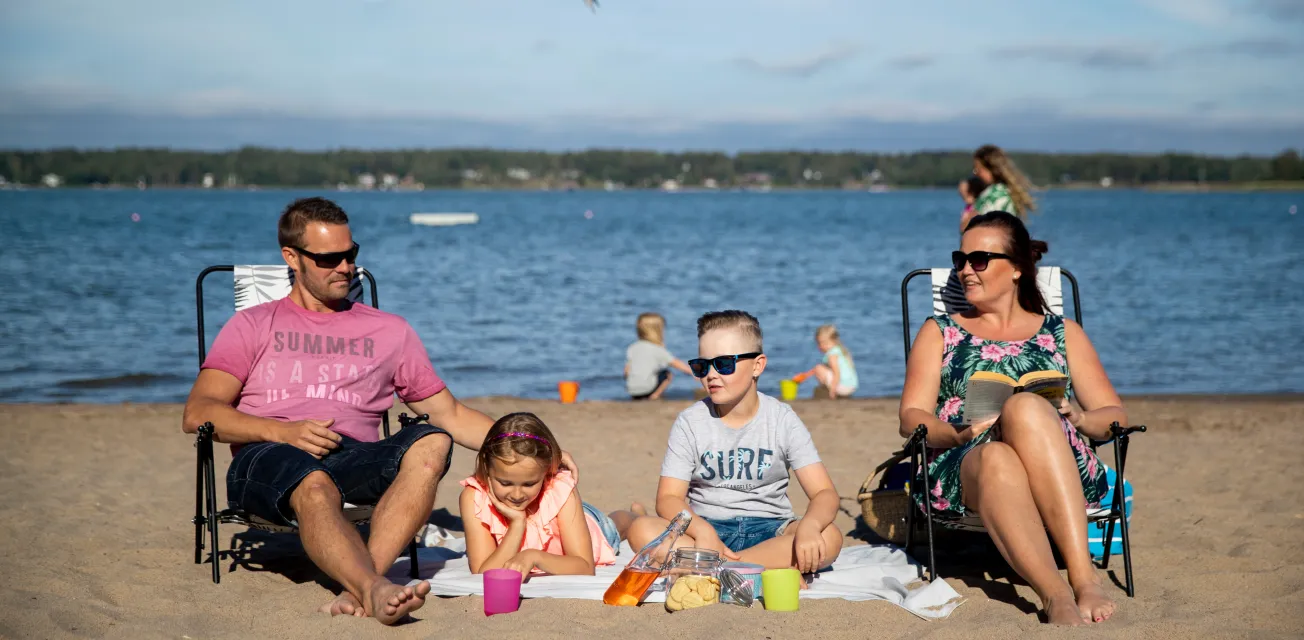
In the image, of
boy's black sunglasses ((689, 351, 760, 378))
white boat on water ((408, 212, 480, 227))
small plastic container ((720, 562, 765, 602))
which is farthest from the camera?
white boat on water ((408, 212, 480, 227))

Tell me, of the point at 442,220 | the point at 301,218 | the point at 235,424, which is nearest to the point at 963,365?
the point at 301,218

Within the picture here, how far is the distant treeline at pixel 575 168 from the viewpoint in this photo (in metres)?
99.0

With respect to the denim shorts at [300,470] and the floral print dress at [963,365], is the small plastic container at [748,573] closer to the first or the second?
the floral print dress at [963,365]

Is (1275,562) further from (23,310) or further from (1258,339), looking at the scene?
(23,310)

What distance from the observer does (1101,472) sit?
398 cm

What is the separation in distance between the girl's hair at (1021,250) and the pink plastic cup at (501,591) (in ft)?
6.73

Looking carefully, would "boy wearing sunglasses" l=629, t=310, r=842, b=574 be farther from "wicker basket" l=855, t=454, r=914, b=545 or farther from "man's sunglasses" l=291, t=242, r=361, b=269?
"man's sunglasses" l=291, t=242, r=361, b=269

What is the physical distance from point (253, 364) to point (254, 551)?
1022 mm

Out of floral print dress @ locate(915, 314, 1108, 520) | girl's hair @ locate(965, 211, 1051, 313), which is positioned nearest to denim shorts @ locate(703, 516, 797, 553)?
floral print dress @ locate(915, 314, 1108, 520)

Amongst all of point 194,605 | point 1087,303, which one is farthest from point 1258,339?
point 194,605

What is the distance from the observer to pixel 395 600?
3262 mm

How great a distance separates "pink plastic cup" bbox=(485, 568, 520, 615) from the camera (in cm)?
356

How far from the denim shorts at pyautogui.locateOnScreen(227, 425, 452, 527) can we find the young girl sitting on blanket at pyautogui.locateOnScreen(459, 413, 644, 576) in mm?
174

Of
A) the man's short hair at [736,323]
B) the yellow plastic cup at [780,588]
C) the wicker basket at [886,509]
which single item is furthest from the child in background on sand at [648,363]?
the yellow plastic cup at [780,588]
